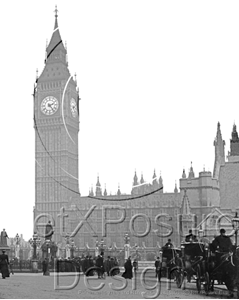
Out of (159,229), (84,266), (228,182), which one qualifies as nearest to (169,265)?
(84,266)

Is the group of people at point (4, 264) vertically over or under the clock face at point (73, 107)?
under

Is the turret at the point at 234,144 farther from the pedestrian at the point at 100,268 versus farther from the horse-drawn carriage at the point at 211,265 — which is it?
the horse-drawn carriage at the point at 211,265

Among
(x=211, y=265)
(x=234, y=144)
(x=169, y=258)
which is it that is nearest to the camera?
(x=211, y=265)

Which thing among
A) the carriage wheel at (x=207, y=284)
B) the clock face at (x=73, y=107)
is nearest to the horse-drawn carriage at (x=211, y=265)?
the carriage wheel at (x=207, y=284)

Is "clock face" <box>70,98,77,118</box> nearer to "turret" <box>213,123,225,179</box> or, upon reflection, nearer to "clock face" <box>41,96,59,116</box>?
"clock face" <box>41,96,59,116</box>

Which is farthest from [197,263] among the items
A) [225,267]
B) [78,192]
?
[78,192]

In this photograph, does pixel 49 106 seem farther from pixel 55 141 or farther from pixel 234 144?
pixel 234 144

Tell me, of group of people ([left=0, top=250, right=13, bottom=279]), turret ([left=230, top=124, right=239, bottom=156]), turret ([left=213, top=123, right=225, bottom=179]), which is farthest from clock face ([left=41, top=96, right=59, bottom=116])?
group of people ([left=0, top=250, right=13, bottom=279])

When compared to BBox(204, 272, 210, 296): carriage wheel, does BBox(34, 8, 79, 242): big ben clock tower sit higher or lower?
higher
